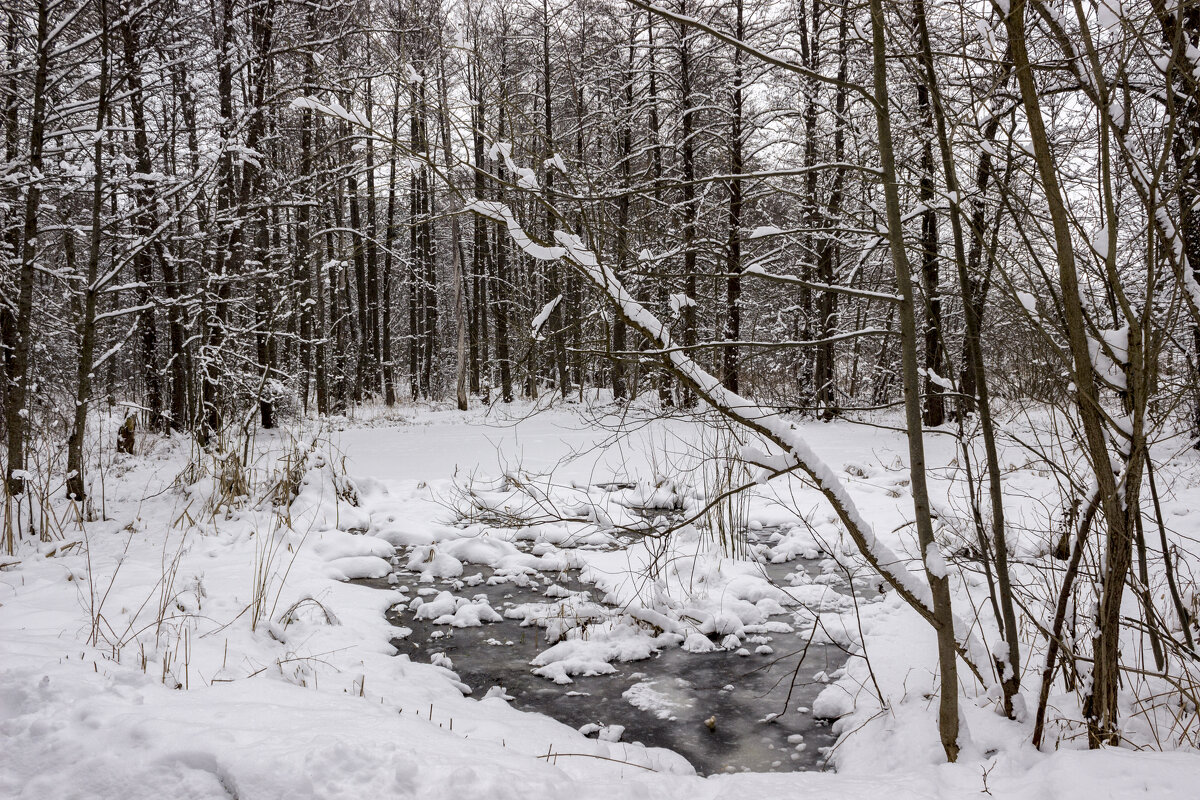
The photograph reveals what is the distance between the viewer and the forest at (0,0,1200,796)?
7.11ft

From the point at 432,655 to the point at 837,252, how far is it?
12612mm

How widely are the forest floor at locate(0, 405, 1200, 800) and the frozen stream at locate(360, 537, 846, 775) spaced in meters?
0.07

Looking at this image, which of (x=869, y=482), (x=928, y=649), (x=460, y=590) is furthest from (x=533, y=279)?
(x=928, y=649)

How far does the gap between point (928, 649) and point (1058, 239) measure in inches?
93.0

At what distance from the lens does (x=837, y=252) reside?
1414 cm

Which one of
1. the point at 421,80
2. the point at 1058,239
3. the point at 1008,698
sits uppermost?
the point at 421,80

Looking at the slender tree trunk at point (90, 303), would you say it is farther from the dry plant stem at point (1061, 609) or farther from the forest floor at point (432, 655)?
the dry plant stem at point (1061, 609)

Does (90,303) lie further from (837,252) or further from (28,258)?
(837,252)

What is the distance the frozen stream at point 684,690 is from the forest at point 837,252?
2.30 ft

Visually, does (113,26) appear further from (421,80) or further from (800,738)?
(800,738)

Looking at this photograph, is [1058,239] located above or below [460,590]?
above

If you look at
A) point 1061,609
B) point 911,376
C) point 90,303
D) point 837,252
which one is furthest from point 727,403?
point 837,252

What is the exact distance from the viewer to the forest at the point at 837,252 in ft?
7.11

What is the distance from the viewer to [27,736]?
2152 millimetres
